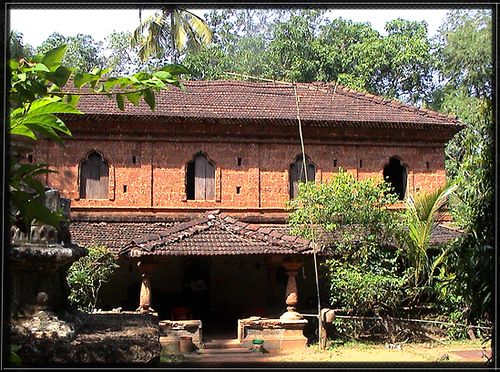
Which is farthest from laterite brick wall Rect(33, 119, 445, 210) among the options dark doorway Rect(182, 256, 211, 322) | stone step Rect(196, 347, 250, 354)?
stone step Rect(196, 347, 250, 354)

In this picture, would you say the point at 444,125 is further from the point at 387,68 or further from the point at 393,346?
the point at 387,68

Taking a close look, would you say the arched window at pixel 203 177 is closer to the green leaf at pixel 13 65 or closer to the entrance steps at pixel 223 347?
the entrance steps at pixel 223 347

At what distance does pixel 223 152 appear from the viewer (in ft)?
55.5

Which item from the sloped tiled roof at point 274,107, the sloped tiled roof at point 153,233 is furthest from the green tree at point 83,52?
the sloped tiled roof at point 153,233

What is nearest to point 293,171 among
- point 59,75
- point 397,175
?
point 397,175

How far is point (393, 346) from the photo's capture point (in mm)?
13703

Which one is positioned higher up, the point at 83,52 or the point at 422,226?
the point at 83,52

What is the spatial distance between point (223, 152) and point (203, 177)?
2.98 feet

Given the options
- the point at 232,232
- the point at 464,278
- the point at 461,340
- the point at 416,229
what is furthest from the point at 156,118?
the point at 464,278

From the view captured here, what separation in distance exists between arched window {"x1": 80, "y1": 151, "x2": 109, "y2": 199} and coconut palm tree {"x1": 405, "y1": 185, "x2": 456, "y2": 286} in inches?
326

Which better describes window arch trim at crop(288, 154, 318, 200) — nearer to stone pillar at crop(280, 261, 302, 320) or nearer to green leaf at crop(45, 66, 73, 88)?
stone pillar at crop(280, 261, 302, 320)

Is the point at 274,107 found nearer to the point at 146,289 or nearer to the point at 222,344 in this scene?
the point at 146,289

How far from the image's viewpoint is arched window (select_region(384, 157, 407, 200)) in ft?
58.0

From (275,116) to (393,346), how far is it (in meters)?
6.88
